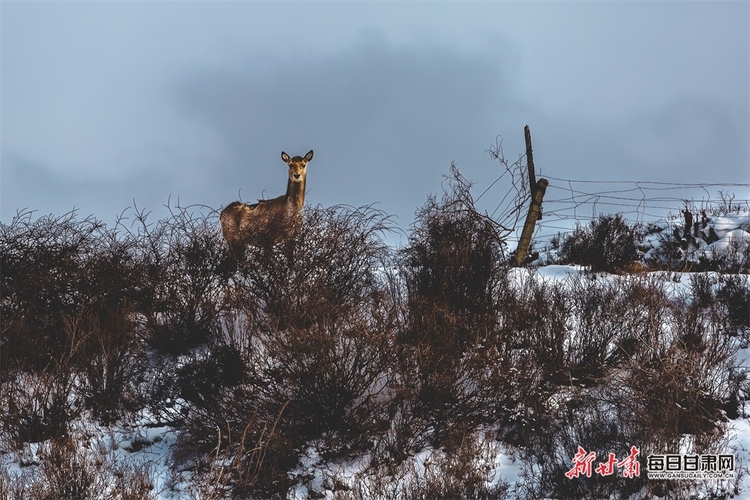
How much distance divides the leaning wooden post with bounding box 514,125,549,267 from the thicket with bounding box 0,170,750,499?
2646 mm

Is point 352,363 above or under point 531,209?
under

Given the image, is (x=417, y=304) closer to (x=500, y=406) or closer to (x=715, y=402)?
(x=500, y=406)

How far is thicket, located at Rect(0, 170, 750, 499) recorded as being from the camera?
211 inches

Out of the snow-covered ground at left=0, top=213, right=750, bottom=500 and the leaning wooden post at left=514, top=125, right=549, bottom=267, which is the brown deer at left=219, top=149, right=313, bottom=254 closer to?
the snow-covered ground at left=0, top=213, right=750, bottom=500

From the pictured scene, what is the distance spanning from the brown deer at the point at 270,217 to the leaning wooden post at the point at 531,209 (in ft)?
12.7

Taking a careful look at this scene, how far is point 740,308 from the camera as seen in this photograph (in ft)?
24.8

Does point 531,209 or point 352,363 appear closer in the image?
point 352,363

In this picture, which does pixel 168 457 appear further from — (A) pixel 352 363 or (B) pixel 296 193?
(B) pixel 296 193

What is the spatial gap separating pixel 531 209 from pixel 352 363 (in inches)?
244

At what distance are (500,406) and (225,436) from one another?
254 centimetres

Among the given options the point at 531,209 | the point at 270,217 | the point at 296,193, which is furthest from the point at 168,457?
the point at 531,209

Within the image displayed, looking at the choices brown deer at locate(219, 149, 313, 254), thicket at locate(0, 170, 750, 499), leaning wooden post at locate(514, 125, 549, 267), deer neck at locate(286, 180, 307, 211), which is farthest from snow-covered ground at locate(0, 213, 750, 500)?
deer neck at locate(286, 180, 307, 211)

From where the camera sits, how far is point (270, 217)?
839 centimetres

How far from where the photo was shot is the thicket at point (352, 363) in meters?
5.36
